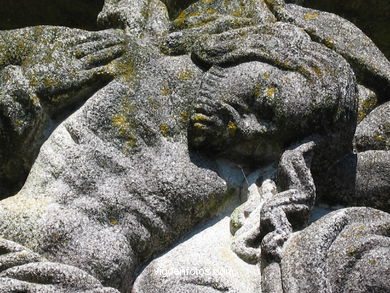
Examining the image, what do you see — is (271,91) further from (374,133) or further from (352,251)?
(352,251)

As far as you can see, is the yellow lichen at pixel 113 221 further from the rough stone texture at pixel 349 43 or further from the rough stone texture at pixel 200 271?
the rough stone texture at pixel 349 43

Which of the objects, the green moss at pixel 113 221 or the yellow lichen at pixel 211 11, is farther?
the yellow lichen at pixel 211 11

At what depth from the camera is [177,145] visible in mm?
3771

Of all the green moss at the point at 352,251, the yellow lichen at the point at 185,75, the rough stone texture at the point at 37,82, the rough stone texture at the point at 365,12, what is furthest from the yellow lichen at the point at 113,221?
the rough stone texture at the point at 365,12

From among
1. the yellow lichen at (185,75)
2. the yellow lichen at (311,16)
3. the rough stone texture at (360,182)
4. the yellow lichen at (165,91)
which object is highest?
the yellow lichen at (311,16)

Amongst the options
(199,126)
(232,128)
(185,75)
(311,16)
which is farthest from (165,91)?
(311,16)

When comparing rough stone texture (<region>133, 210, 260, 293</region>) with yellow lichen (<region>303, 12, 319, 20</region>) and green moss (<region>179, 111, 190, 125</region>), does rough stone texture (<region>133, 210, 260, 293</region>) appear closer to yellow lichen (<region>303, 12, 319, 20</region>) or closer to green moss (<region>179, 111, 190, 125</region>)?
green moss (<region>179, 111, 190, 125</region>)

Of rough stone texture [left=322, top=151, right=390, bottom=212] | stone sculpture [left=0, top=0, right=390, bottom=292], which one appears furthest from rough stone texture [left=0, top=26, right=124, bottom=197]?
rough stone texture [left=322, top=151, right=390, bottom=212]

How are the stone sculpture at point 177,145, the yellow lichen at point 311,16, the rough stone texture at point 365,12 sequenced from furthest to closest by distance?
the rough stone texture at point 365,12 < the yellow lichen at point 311,16 < the stone sculpture at point 177,145

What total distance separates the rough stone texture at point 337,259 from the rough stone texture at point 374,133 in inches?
25.8

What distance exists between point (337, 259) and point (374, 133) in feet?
3.10

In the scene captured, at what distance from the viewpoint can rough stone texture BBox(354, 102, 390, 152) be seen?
4.05 metres

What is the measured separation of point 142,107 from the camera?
380cm

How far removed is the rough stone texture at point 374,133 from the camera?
4055mm
